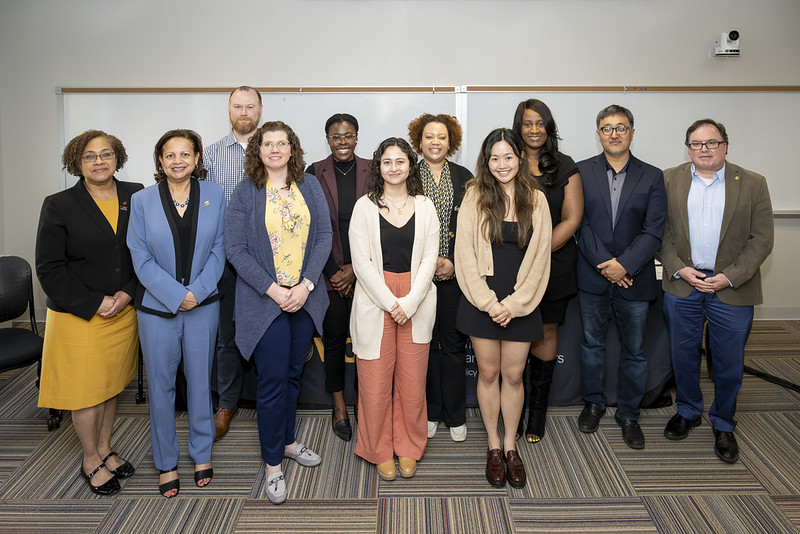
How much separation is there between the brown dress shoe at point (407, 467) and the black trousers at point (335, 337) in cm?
59

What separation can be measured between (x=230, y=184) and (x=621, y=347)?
7.82ft

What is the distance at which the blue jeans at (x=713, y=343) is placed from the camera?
2.87 m

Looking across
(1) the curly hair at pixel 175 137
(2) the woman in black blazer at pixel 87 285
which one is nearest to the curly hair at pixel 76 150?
(2) the woman in black blazer at pixel 87 285

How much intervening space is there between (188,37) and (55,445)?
3346 millimetres

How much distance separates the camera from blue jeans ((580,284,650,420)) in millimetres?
3014

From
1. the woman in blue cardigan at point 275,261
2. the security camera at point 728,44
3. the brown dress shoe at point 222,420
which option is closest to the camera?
the woman in blue cardigan at point 275,261

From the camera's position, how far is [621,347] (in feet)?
10.5

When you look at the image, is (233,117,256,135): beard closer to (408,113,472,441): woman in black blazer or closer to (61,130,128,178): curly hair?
(61,130,128,178): curly hair

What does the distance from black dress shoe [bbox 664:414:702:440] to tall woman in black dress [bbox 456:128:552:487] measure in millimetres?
1011

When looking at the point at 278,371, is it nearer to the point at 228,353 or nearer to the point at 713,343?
the point at 228,353

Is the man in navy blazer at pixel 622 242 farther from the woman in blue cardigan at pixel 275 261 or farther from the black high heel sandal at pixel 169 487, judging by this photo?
the black high heel sandal at pixel 169 487

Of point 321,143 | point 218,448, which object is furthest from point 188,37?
point 218,448

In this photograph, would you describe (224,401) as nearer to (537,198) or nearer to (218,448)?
(218,448)

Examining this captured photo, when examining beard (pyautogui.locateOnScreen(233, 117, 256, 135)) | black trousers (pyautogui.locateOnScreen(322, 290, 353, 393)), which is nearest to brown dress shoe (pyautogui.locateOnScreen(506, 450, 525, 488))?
black trousers (pyautogui.locateOnScreen(322, 290, 353, 393))
